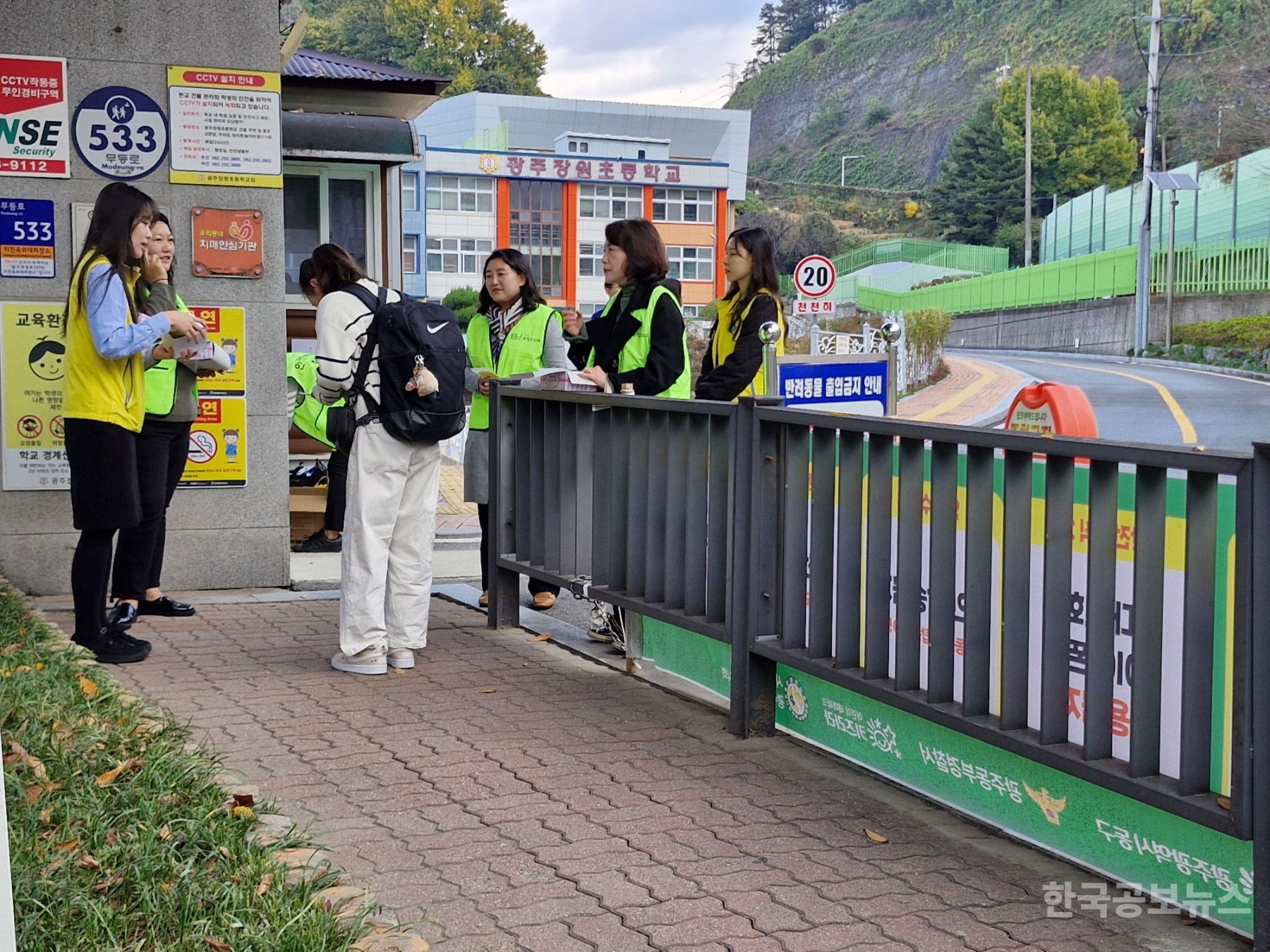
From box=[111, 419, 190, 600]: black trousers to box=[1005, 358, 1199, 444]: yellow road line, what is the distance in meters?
11.5

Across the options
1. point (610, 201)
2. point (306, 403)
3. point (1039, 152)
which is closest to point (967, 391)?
point (306, 403)

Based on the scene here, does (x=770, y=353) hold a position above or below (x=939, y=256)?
below

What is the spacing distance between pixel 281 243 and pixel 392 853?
5266 mm

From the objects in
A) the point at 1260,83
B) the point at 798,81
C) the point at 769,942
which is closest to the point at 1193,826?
the point at 769,942

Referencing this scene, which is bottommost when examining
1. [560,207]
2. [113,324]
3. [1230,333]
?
[113,324]

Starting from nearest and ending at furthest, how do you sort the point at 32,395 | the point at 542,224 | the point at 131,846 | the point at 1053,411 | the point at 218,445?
the point at 131,846 → the point at 1053,411 → the point at 32,395 → the point at 218,445 → the point at 542,224

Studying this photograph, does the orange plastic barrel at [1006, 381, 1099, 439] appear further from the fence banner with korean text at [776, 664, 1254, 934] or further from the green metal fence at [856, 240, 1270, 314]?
the green metal fence at [856, 240, 1270, 314]

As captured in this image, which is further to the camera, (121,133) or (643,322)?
(121,133)

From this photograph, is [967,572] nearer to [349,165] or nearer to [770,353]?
[770,353]

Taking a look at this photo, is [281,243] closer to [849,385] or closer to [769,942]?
[849,385]

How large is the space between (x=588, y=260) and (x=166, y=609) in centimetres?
7530

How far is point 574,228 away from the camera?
3162 inches

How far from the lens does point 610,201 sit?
8250 centimetres

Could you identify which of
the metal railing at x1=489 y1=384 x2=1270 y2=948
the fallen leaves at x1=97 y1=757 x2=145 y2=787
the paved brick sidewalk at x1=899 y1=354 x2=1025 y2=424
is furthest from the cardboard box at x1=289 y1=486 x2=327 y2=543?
the paved brick sidewalk at x1=899 y1=354 x2=1025 y2=424
